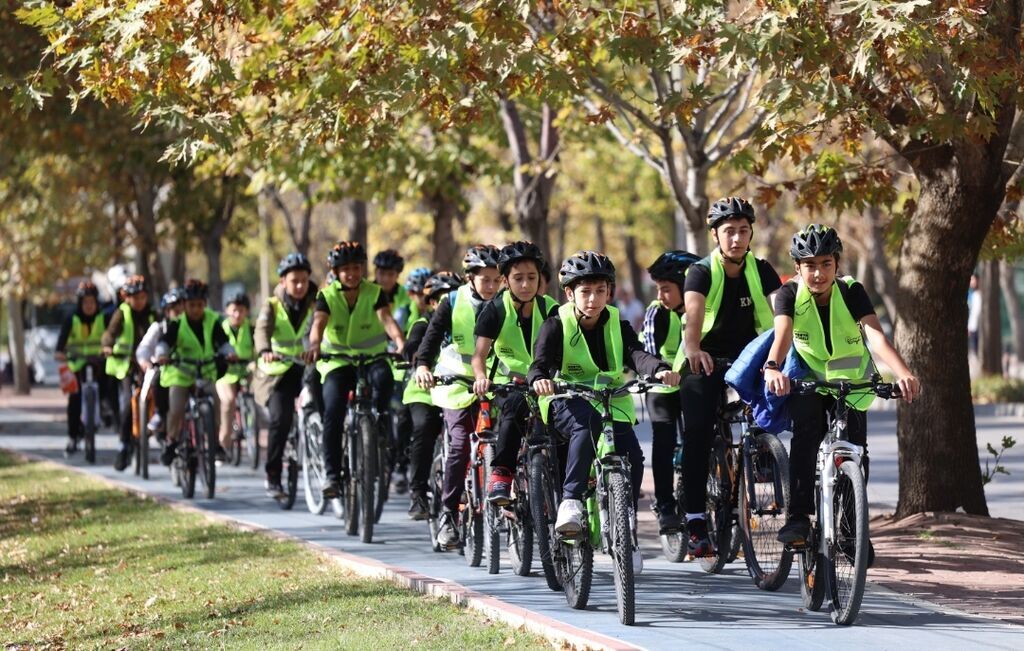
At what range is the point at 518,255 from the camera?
9758mm

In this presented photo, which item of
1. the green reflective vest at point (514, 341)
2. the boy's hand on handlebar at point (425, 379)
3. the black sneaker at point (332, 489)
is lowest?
the black sneaker at point (332, 489)

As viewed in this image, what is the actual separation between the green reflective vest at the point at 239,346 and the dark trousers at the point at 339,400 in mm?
3371

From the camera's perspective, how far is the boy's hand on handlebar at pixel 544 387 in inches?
345

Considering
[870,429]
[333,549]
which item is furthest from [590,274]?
[870,429]

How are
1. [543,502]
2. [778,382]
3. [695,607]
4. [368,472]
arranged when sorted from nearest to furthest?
[778,382] → [695,607] → [543,502] → [368,472]

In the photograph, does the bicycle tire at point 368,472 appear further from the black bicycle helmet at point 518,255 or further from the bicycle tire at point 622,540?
the bicycle tire at point 622,540

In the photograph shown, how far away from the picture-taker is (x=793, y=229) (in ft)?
164

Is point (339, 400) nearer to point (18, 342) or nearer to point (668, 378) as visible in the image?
point (668, 378)

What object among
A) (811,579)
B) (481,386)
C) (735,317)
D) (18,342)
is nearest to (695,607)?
(811,579)

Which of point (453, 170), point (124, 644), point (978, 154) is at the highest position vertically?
point (453, 170)

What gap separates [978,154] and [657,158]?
459 centimetres

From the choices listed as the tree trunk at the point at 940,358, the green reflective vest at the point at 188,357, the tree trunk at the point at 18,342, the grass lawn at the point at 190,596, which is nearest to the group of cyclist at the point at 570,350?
the grass lawn at the point at 190,596

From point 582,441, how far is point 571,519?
0.41m

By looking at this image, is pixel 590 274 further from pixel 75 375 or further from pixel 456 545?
pixel 75 375
